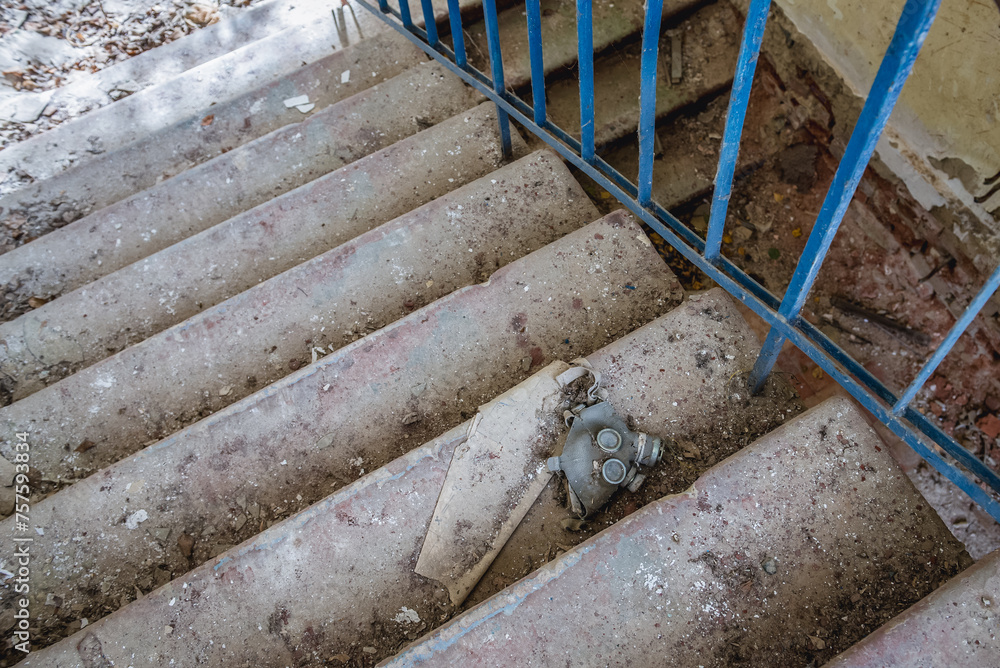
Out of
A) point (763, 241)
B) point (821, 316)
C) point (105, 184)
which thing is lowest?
point (821, 316)

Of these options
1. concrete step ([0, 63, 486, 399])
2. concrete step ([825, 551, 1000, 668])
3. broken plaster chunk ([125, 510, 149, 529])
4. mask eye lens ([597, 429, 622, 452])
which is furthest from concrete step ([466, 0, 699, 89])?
concrete step ([825, 551, 1000, 668])

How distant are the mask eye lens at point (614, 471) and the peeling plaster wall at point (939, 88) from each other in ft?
6.34

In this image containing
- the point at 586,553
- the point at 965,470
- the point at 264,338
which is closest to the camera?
the point at 965,470

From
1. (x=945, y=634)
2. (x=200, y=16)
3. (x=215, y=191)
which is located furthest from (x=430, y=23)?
(x=200, y=16)

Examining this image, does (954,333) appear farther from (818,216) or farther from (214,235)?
(214,235)

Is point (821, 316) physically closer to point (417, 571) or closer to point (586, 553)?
point (586, 553)

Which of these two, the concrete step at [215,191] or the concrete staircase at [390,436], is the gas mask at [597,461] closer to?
the concrete staircase at [390,436]

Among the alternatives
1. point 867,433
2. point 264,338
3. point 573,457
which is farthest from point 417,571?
point 867,433

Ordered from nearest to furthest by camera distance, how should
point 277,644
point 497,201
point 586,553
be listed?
point 586,553
point 277,644
point 497,201

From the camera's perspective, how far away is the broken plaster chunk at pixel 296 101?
3.00 m

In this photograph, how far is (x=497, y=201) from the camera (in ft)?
7.36

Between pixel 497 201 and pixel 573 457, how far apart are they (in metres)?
1.04

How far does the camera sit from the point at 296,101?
3.00 meters

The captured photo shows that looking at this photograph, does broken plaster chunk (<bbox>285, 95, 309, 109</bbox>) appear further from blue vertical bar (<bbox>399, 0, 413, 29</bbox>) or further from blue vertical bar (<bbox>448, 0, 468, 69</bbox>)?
blue vertical bar (<bbox>448, 0, 468, 69</bbox>)
